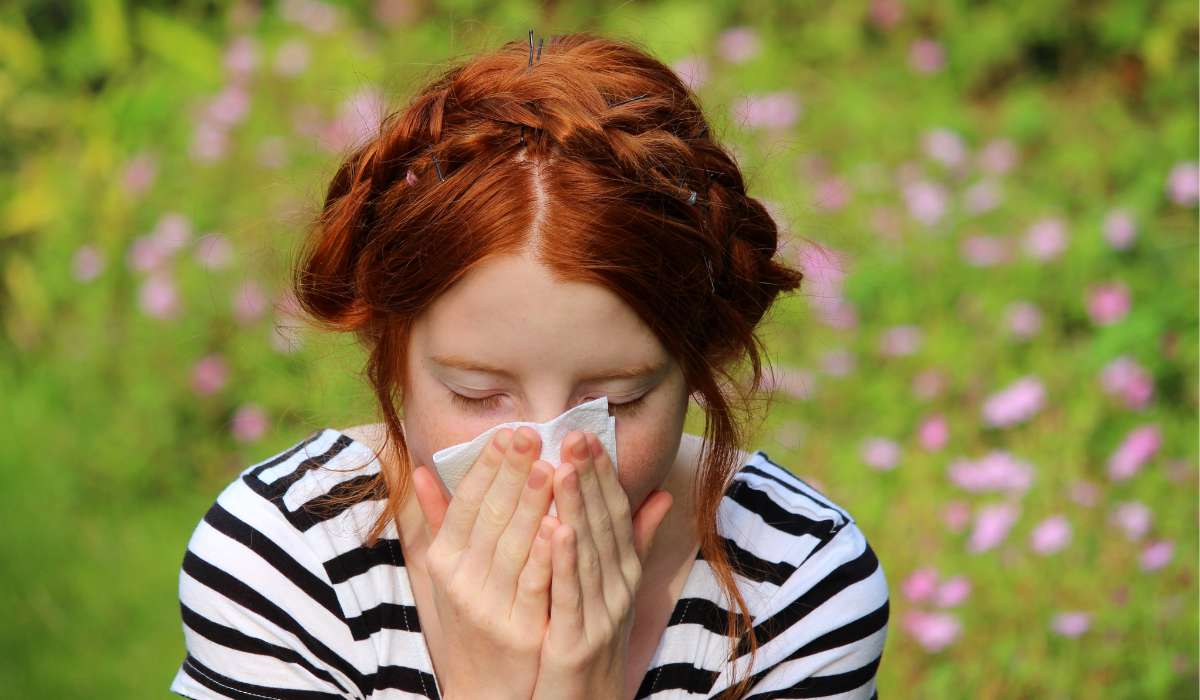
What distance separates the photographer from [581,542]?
1729mm

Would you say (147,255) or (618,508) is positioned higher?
(147,255)

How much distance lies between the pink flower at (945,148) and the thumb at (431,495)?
2.91m

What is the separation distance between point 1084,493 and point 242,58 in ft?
10.2

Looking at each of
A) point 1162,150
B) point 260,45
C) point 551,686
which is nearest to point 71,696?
point 551,686

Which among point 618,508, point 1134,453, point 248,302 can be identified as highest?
point 248,302

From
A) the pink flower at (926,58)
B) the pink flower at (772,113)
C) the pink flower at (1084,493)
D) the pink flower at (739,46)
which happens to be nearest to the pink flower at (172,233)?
the pink flower at (772,113)

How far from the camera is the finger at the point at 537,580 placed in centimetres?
172

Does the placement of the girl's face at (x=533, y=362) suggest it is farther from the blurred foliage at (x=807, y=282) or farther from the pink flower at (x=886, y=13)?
the pink flower at (x=886, y=13)

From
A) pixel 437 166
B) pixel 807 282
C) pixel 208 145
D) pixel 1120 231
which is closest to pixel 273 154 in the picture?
pixel 208 145

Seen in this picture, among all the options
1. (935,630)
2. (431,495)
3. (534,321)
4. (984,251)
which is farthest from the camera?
(984,251)

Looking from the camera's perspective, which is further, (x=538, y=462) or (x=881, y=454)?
(x=881, y=454)

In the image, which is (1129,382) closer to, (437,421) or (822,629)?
(822,629)

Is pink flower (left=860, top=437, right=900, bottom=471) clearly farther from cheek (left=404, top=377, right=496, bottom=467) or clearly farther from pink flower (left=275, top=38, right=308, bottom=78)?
pink flower (left=275, top=38, right=308, bottom=78)

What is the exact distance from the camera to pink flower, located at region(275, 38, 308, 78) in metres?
4.55
